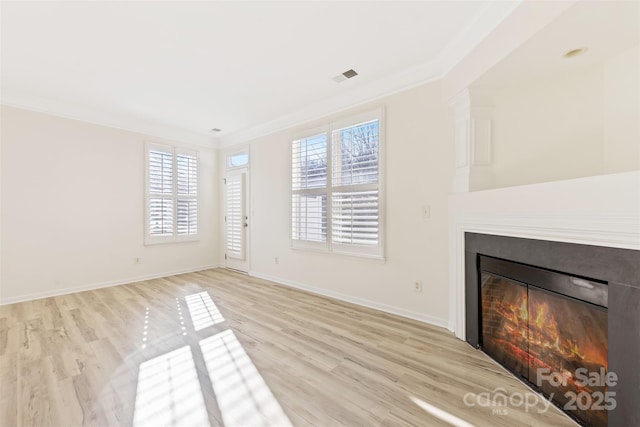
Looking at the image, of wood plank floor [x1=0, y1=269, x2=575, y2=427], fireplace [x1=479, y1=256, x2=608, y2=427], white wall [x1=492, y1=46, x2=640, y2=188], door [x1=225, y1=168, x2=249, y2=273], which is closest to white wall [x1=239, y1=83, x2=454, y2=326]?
wood plank floor [x1=0, y1=269, x2=575, y2=427]

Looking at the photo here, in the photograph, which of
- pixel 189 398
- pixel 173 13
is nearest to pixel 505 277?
pixel 189 398

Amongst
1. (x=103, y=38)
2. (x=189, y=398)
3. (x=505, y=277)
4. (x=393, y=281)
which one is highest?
(x=103, y=38)

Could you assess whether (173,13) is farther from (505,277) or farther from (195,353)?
(505,277)

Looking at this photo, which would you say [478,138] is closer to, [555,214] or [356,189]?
[555,214]

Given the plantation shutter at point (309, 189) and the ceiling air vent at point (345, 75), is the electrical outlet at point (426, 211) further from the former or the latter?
the ceiling air vent at point (345, 75)

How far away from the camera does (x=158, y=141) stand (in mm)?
4926

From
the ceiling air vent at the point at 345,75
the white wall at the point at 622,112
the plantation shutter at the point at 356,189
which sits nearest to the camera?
the white wall at the point at 622,112

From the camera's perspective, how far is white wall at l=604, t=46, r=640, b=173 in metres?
1.81

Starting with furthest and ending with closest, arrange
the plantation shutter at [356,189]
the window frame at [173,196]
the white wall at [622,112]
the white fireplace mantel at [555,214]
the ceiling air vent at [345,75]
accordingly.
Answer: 1. the window frame at [173,196]
2. the plantation shutter at [356,189]
3. the ceiling air vent at [345,75]
4. the white wall at [622,112]
5. the white fireplace mantel at [555,214]

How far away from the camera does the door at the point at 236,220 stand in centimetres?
527

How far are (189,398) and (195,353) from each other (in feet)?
1.98

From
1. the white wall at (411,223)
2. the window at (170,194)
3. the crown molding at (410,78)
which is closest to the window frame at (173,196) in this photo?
the window at (170,194)

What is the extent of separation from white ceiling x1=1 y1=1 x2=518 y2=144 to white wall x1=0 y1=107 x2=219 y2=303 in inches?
17.6

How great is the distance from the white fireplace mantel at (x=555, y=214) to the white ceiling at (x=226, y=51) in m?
1.33
